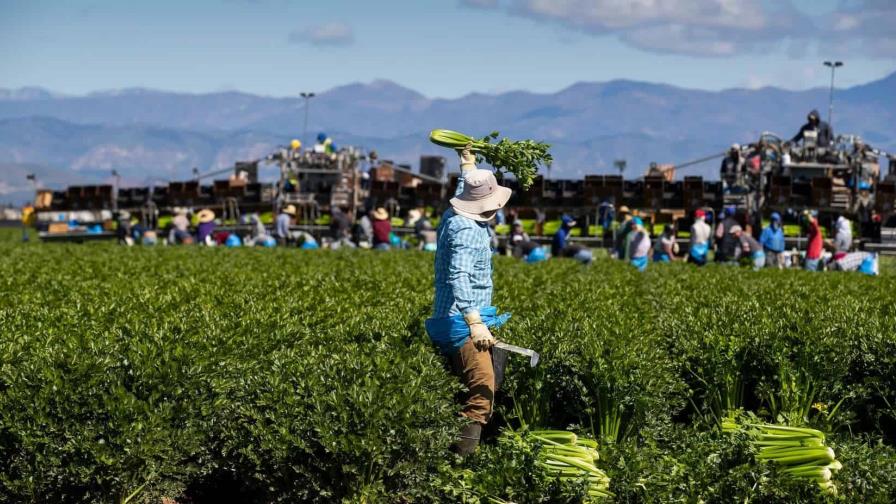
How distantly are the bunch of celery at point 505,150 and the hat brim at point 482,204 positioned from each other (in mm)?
425

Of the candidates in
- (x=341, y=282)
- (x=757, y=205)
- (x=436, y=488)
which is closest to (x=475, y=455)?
(x=436, y=488)

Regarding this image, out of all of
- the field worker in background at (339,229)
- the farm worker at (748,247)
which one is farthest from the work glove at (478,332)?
the field worker in background at (339,229)

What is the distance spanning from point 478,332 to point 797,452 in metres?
2.28

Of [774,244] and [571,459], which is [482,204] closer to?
[571,459]

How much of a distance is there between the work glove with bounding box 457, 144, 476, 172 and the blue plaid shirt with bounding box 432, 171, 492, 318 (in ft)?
0.49

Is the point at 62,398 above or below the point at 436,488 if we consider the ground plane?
above

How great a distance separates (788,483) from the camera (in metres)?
8.06

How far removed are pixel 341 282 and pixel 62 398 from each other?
913 centimetres

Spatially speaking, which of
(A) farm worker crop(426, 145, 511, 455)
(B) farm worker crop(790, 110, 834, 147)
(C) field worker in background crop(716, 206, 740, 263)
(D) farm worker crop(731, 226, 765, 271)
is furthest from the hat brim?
(B) farm worker crop(790, 110, 834, 147)

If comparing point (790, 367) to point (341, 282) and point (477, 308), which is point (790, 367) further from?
point (341, 282)

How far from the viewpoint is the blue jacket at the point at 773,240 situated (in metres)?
29.5

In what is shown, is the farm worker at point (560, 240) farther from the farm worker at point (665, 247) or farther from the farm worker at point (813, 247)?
the farm worker at point (813, 247)

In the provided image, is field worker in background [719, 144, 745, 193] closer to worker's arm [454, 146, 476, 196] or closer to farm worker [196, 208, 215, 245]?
farm worker [196, 208, 215, 245]

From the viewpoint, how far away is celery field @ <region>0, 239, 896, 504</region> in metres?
7.77
